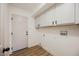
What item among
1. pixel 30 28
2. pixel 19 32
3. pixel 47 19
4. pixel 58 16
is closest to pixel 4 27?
pixel 19 32

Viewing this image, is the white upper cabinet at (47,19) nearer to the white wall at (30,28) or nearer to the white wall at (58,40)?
the white wall at (58,40)

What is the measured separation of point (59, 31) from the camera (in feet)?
4.89

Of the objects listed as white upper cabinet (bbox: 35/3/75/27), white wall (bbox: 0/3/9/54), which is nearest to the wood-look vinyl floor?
white wall (bbox: 0/3/9/54)

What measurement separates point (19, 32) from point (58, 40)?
67 cm

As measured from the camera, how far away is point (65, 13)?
134 centimetres

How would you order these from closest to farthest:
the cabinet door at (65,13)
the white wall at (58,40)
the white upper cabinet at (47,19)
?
the cabinet door at (65,13), the white wall at (58,40), the white upper cabinet at (47,19)

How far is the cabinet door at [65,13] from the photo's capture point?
1229 mm

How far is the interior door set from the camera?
140 centimetres

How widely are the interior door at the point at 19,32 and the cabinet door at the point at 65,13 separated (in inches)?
22.0

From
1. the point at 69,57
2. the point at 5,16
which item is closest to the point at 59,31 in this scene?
the point at 69,57

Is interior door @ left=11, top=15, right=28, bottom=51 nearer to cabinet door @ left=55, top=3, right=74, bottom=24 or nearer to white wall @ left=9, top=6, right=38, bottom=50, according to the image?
white wall @ left=9, top=6, right=38, bottom=50

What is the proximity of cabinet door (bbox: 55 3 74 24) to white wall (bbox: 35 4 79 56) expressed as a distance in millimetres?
128

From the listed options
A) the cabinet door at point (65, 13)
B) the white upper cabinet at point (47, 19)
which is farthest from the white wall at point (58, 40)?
the cabinet door at point (65, 13)

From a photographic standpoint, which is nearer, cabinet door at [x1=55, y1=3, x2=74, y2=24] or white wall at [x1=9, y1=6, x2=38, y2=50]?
cabinet door at [x1=55, y1=3, x2=74, y2=24]
